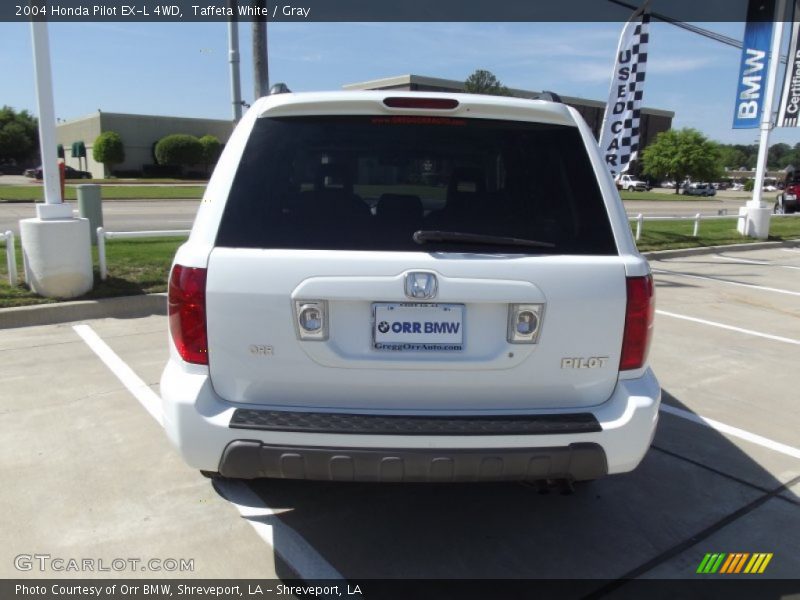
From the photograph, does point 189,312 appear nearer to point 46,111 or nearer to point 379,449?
point 379,449

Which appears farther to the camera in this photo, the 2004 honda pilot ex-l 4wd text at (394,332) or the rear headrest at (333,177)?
the rear headrest at (333,177)

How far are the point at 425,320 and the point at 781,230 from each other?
2096cm

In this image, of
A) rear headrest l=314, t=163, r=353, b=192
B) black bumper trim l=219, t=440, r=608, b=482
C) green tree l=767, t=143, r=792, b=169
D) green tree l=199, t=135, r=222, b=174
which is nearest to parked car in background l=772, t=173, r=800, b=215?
rear headrest l=314, t=163, r=353, b=192

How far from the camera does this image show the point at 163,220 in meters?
18.1

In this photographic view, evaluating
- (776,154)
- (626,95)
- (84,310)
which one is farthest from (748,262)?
(776,154)

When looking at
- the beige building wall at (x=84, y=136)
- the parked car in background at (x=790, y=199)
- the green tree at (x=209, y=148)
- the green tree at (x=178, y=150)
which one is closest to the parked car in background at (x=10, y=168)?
the beige building wall at (x=84, y=136)

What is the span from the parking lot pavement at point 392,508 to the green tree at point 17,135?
7637 cm

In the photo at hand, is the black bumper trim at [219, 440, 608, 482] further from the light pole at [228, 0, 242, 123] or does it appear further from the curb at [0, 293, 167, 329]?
the light pole at [228, 0, 242, 123]

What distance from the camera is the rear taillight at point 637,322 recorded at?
2516 mm

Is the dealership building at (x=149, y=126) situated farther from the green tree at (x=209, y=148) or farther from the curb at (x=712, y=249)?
the curb at (x=712, y=249)

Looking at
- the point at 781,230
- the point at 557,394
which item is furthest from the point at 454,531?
the point at 781,230

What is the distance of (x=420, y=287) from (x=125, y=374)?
142 inches

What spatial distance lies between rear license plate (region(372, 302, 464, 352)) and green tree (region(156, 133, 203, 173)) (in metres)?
58.9

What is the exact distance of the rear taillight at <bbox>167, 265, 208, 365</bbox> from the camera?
2414 millimetres
